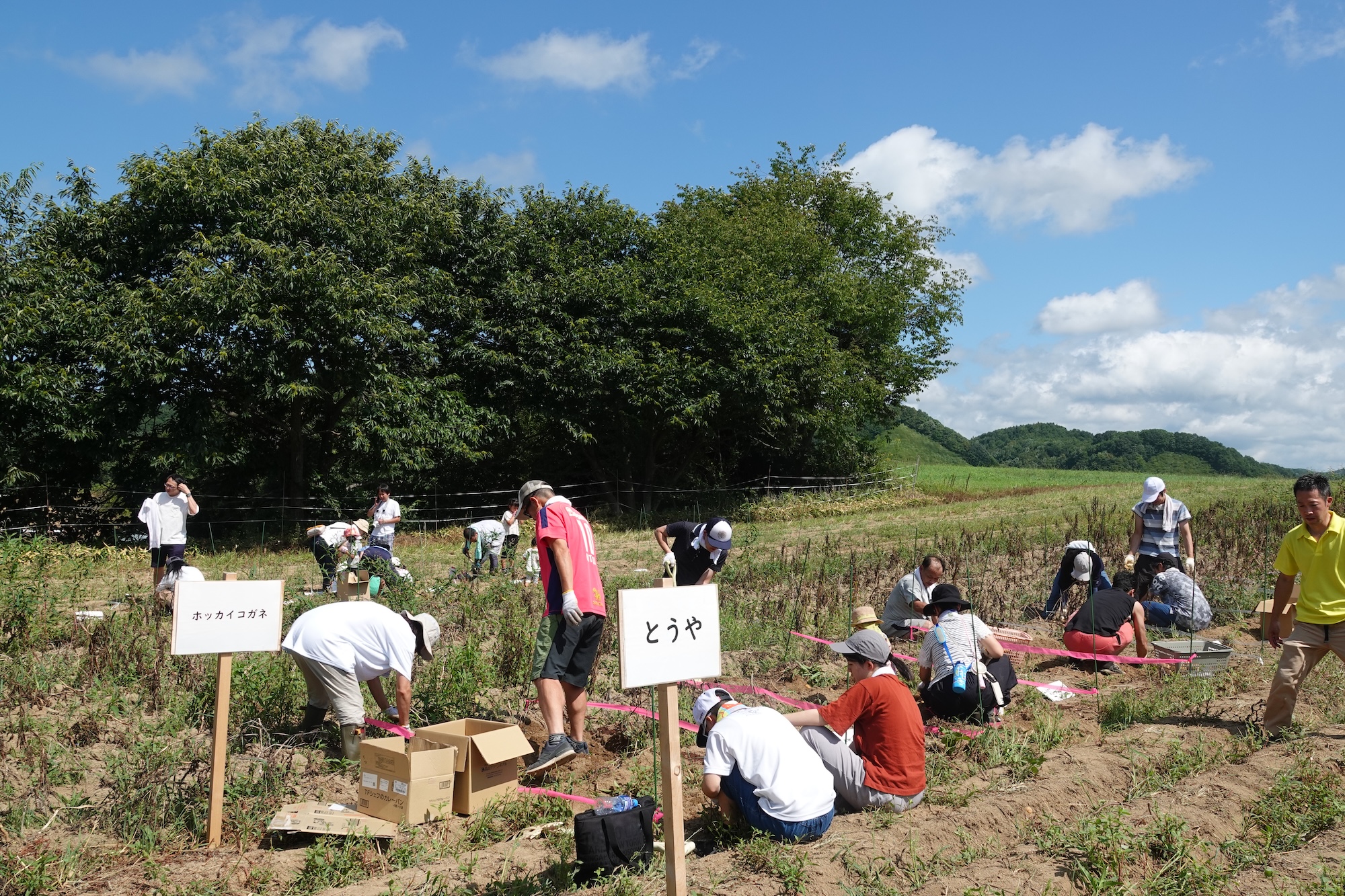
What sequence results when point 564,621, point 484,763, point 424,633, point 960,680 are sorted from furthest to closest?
point 960,680 → point 424,633 → point 564,621 → point 484,763

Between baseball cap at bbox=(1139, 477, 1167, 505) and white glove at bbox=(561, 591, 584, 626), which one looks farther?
baseball cap at bbox=(1139, 477, 1167, 505)

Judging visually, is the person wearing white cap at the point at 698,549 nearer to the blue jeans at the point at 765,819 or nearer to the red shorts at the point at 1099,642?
the red shorts at the point at 1099,642

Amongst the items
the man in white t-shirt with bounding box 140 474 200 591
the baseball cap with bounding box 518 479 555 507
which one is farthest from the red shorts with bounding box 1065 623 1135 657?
the man in white t-shirt with bounding box 140 474 200 591

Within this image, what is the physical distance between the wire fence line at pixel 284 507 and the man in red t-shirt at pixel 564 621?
11.7 m

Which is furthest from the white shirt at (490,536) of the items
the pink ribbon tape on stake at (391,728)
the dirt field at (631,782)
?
the pink ribbon tape on stake at (391,728)

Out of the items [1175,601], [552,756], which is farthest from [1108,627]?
[552,756]

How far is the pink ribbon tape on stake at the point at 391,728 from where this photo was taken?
5.74 m

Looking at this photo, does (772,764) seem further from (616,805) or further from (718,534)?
(718,534)

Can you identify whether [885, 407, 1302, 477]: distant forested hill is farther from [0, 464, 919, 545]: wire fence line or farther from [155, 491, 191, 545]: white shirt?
[155, 491, 191, 545]: white shirt

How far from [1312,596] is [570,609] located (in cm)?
462

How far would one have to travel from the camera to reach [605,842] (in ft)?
13.8

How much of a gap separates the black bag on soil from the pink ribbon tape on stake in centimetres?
174

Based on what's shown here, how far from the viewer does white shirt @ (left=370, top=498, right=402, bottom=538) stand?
41.0ft

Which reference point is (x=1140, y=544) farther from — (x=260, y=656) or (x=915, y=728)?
(x=260, y=656)
